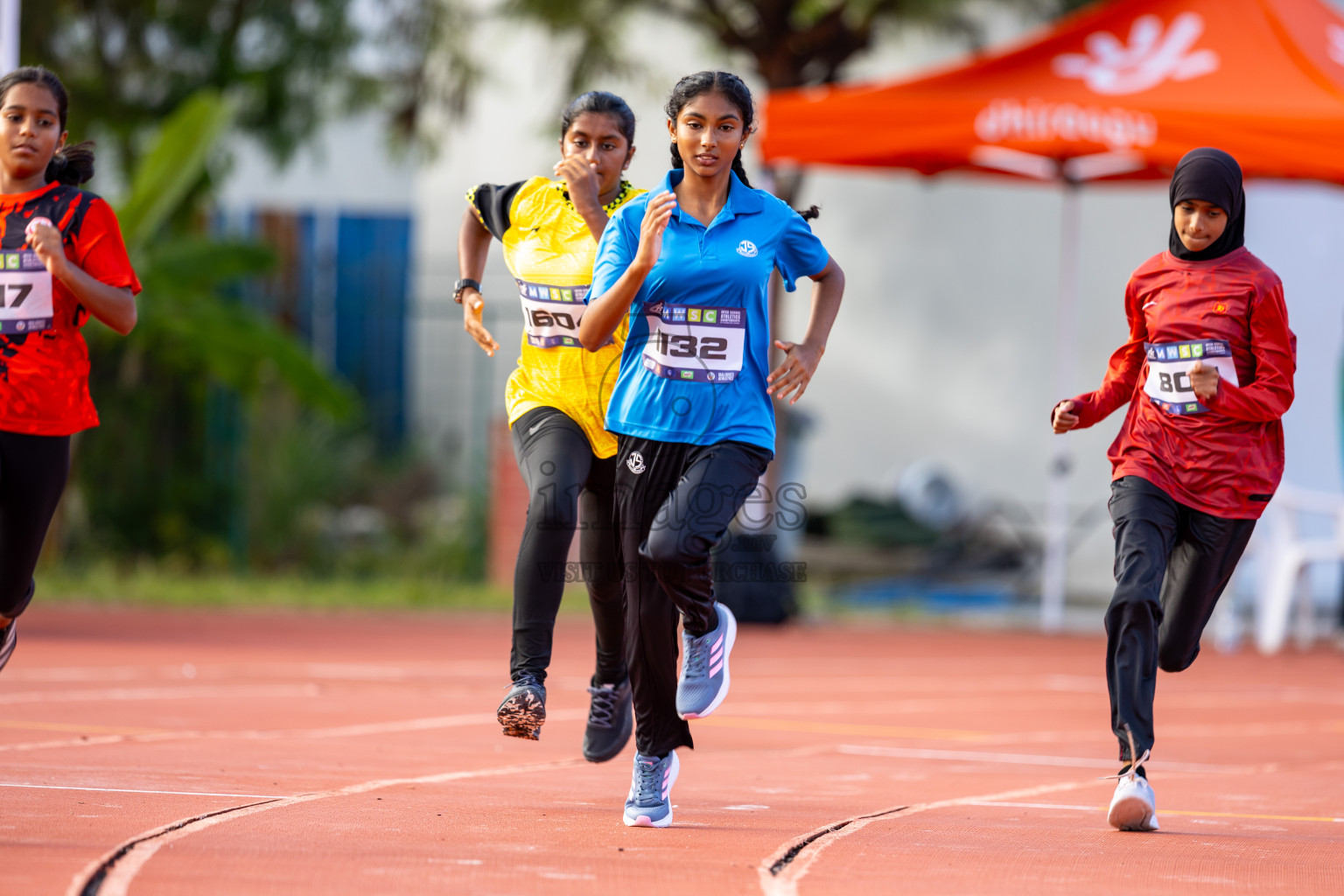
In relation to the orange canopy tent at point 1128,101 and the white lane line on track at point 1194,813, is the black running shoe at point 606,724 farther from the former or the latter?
the orange canopy tent at point 1128,101

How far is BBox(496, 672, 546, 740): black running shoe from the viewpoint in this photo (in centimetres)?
484

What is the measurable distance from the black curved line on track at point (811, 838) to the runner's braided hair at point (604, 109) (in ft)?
7.18

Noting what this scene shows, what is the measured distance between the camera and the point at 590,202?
5.14 meters

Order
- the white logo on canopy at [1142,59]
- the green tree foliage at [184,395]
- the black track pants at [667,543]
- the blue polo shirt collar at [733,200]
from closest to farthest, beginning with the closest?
1. the black track pants at [667,543]
2. the blue polo shirt collar at [733,200]
3. the white logo on canopy at [1142,59]
4. the green tree foliage at [184,395]

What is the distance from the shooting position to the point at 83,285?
5.05 meters

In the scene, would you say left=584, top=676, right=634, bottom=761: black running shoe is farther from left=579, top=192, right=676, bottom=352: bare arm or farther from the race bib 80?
the race bib 80

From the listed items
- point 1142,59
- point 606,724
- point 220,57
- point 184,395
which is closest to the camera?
point 606,724

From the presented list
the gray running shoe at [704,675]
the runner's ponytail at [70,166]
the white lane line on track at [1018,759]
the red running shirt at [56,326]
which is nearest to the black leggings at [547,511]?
the gray running shoe at [704,675]

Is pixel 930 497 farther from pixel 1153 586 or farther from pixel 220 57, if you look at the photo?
pixel 1153 586

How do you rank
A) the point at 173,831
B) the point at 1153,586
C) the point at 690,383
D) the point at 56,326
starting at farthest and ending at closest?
the point at 56,326
the point at 1153,586
the point at 690,383
the point at 173,831

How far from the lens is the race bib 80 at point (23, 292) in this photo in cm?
513

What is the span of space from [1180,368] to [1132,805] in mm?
1306

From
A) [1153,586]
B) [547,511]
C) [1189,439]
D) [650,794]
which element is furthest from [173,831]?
[1189,439]

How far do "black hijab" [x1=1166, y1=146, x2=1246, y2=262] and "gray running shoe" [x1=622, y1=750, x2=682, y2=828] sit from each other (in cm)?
223
